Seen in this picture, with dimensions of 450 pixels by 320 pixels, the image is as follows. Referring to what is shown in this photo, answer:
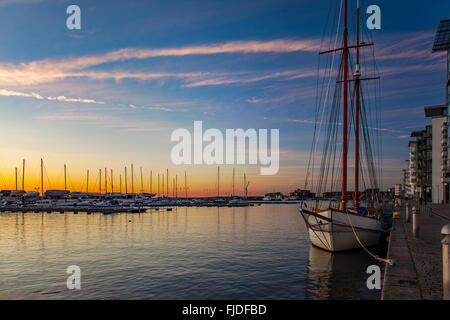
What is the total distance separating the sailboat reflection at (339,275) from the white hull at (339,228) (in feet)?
3.00

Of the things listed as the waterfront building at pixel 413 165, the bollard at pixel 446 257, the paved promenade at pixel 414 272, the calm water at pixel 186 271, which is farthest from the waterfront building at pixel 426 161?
the bollard at pixel 446 257

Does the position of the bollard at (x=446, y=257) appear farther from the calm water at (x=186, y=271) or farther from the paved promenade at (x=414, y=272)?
the calm water at (x=186, y=271)

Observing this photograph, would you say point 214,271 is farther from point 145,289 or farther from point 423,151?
point 423,151

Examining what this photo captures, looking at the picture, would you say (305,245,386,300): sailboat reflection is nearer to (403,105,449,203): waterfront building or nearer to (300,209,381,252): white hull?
(300,209,381,252): white hull

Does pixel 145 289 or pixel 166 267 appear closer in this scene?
pixel 145 289

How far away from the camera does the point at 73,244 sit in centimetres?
3709

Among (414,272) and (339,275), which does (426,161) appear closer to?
(339,275)

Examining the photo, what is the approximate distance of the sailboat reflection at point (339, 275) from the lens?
53.7 ft

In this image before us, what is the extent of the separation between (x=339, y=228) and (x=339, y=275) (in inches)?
204

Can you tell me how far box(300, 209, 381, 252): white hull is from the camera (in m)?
24.1
